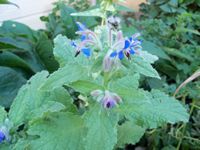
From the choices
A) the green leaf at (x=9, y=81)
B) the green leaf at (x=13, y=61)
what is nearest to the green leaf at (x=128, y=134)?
the green leaf at (x=9, y=81)

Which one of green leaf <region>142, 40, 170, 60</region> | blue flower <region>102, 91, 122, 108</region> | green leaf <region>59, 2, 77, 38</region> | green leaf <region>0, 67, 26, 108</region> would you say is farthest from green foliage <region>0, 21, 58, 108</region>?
blue flower <region>102, 91, 122, 108</region>

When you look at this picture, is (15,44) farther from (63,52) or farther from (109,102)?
(109,102)

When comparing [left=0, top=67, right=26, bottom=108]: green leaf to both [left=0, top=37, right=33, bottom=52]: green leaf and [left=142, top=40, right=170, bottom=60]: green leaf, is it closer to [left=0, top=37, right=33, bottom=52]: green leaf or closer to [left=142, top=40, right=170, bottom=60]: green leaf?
[left=0, top=37, right=33, bottom=52]: green leaf

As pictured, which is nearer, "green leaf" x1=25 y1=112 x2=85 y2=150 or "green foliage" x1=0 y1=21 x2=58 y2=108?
"green leaf" x1=25 y1=112 x2=85 y2=150

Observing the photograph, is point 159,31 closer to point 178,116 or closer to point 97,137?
point 178,116

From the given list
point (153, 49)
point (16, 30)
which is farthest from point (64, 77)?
point (16, 30)

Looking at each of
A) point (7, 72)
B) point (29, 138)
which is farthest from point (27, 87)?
point (7, 72)

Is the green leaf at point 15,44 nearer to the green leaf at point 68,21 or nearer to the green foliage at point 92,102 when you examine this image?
the green leaf at point 68,21

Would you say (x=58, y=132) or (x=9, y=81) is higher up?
(x=58, y=132)
